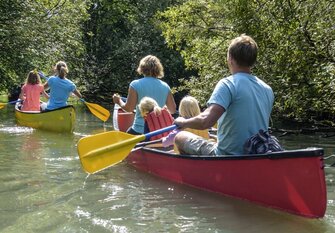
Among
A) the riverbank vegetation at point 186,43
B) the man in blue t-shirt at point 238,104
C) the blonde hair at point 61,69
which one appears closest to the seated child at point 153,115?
the man in blue t-shirt at point 238,104

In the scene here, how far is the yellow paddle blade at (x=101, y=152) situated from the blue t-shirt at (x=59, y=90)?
218 inches

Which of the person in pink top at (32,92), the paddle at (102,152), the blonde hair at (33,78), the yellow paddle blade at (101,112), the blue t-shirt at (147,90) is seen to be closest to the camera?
the paddle at (102,152)

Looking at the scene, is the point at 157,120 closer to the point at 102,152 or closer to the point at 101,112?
the point at 102,152

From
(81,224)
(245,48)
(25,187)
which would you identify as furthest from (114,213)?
(245,48)

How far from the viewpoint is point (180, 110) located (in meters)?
5.91

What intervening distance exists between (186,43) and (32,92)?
4.13 m

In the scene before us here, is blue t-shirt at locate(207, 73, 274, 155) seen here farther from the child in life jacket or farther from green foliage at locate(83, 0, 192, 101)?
green foliage at locate(83, 0, 192, 101)

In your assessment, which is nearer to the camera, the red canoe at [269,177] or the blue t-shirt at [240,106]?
the red canoe at [269,177]

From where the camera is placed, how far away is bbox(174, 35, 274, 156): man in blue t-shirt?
435cm

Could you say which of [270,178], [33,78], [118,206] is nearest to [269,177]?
[270,178]

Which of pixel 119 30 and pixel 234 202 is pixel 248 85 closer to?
pixel 234 202

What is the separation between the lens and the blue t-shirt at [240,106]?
438 centimetres

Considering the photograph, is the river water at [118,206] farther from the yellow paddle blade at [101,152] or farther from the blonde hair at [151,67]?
the blonde hair at [151,67]

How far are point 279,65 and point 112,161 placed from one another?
3.73 m
